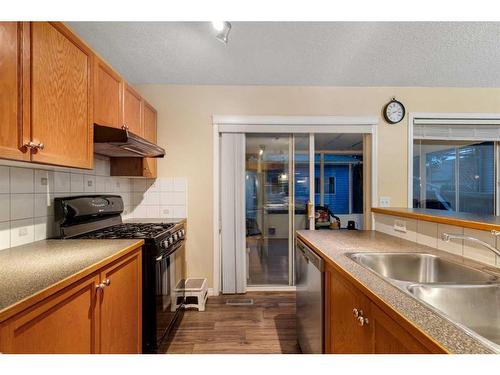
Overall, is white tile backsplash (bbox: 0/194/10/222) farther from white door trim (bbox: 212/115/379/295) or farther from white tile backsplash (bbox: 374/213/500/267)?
white tile backsplash (bbox: 374/213/500/267)

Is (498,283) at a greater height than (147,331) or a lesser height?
greater

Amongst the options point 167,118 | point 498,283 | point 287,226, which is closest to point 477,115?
point 287,226

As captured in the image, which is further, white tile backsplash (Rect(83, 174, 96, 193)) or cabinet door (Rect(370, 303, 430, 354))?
white tile backsplash (Rect(83, 174, 96, 193))

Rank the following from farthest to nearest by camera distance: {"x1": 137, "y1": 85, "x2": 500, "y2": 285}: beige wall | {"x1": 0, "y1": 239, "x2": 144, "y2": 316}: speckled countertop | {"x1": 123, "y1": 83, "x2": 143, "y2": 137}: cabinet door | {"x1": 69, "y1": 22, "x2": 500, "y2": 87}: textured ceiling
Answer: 1. {"x1": 137, "y1": 85, "x2": 500, "y2": 285}: beige wall
2. {"x1": 123, "y1": 83, "x2": 143, "y2": 137}: cabinet door
3. {"x1": 69, "y1": 22, "x2": 500, "y2": 87}: textured ceiling
4. {"x1": 0, "y1": 239, "x2": 144, "y2": 316}: speckled countertop

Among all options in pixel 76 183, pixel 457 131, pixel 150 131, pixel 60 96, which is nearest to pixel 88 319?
pixel 60 96

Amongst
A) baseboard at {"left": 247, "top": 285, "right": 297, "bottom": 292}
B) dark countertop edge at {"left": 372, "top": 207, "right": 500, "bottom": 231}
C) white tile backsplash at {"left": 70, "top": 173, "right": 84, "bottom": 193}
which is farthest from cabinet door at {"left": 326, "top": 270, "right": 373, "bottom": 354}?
white tile backsplash at {"left": 70, "top": 173, "right": 84, "bottom": 193}

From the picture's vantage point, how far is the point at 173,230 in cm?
216

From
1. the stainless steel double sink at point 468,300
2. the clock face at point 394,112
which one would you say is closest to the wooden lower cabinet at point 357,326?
the stainless steel double sink at point 468,300

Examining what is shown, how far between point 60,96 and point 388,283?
5.80 ft

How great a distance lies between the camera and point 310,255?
1559 millimetres

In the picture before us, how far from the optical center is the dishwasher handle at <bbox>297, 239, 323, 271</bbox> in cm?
139

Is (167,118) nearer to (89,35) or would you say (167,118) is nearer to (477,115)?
(89,35)

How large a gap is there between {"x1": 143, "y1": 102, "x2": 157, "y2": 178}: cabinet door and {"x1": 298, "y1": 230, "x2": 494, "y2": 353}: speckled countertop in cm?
173
